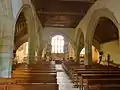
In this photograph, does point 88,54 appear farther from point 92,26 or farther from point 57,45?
point 57,45

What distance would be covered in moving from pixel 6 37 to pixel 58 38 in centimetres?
2301

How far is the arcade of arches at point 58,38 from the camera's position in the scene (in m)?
5.96

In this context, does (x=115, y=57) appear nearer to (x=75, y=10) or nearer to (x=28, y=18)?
(x=75, y=10)

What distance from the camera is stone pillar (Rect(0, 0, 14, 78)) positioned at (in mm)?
5918

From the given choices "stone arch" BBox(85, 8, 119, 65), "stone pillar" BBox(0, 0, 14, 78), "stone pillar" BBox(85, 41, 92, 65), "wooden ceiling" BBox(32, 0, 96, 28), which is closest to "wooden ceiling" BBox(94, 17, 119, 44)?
"stone arch" BBox(85, 8, 119, 65)

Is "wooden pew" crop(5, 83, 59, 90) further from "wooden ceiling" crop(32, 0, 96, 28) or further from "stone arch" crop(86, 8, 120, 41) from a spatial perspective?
"wooden ceiling" crop(32, 0, 96, 28)

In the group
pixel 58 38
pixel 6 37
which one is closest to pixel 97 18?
pixel 6 37

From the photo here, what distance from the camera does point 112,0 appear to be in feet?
28.5

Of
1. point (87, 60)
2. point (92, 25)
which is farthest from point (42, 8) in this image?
point (87, 60)

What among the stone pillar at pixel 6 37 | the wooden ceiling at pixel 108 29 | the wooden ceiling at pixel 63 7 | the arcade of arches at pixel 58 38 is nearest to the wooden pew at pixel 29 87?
Answer: the arcade of arches at pixel 58 38

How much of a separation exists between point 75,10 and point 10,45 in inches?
284

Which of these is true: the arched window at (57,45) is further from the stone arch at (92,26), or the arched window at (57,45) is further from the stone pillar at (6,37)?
the stone pillar at (6,37)

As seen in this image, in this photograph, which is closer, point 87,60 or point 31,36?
point 31,36

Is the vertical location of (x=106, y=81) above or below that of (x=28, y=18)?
below
